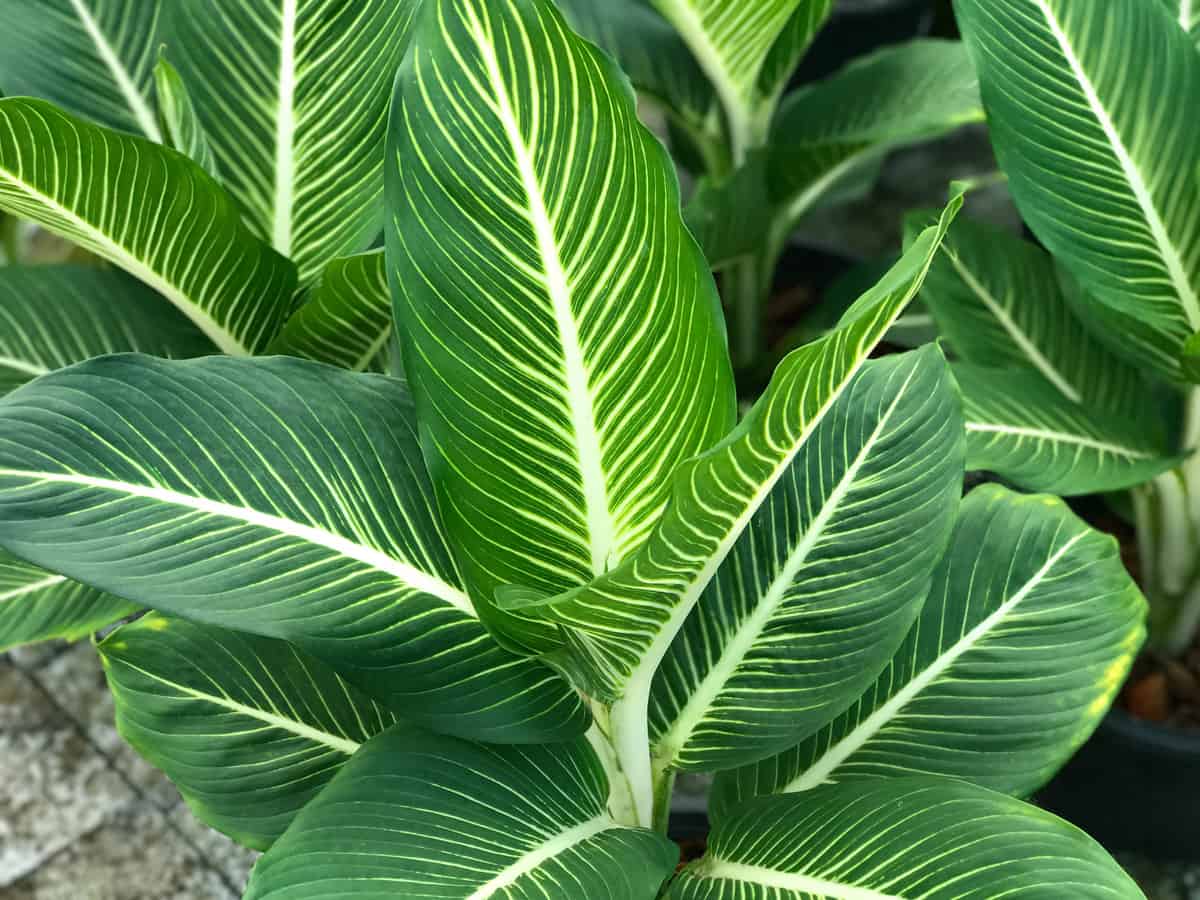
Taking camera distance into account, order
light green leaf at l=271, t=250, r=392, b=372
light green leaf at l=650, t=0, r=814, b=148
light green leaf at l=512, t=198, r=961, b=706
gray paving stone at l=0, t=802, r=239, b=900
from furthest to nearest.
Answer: gray paving stone at l=0, t=802, r=239, b=900 → light green leaf at l=650, t=0, r=814, b=148 → light green leaf at l=271, t=250, r=392, b=372 → light green leaf at l=512, t=198, r=961, b=706

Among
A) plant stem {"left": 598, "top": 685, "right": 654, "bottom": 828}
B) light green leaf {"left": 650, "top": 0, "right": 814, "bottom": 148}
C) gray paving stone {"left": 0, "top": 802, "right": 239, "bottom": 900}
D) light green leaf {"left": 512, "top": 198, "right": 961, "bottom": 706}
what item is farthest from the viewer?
gray paving stone {"left": 0, "top": 802, "right": 239, "bottom": 900}

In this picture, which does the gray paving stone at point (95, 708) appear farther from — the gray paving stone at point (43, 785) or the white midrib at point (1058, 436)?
the white midrib at point (1058, 436)

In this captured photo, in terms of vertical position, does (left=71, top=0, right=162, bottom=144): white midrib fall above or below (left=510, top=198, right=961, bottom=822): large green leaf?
above

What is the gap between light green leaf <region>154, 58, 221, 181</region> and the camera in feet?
2.76

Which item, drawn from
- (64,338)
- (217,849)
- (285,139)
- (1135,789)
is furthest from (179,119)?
(1135,789)

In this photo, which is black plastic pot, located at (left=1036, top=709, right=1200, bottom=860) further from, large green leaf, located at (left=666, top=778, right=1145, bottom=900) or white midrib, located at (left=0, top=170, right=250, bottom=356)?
white midrib, located at (left=0, top=170, right=250, bottom=356)

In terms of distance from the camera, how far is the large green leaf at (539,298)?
56 centimetres

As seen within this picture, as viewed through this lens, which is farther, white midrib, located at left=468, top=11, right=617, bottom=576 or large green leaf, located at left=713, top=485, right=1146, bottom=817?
large green leaf, located at left=713, top=485, right=1146, bottom=817

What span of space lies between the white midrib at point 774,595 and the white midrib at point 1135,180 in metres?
0.30

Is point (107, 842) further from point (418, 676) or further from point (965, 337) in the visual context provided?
point (965, 337)

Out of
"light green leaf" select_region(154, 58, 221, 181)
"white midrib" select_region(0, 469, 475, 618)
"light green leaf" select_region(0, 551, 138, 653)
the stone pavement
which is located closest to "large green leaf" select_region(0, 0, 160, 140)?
"light green leaf" select_region(154, 58, 221, 181)

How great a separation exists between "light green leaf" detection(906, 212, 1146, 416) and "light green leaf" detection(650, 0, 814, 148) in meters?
0.22

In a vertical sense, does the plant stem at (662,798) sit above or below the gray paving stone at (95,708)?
above

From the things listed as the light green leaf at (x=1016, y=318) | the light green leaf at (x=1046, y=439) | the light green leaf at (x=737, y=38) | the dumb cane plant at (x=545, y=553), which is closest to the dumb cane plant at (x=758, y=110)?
the light green leaf at (x=737, y=38)
